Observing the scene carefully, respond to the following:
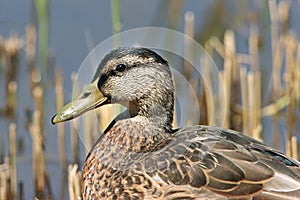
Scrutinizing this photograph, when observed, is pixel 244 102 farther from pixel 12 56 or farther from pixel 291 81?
pixel 12 56

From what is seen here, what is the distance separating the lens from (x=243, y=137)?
4.25 m

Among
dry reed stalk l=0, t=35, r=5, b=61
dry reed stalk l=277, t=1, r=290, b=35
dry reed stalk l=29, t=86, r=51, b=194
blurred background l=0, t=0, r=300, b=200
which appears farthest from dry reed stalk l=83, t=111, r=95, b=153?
dry reed stalk l=277, t=1, r=290, b=35

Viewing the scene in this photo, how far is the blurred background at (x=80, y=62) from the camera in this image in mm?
5352

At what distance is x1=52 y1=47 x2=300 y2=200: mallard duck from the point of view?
396 centimetres

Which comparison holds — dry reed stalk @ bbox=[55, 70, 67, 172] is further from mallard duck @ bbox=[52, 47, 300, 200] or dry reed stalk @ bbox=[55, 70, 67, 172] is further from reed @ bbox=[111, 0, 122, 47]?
mallard duck @ bbox=[52, 47, 300, 200]

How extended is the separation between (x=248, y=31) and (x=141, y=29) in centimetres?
90

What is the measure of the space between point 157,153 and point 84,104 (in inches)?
16.2

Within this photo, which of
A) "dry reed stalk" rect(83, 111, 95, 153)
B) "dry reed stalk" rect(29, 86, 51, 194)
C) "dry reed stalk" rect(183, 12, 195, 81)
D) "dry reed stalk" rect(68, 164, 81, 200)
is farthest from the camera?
"dry reed stalk" rect(183, 12, 195, 81)

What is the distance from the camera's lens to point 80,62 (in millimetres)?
6656

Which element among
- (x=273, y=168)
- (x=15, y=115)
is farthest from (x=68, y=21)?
(x=273, y=168)

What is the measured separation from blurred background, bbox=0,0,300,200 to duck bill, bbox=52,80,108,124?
0.44 m

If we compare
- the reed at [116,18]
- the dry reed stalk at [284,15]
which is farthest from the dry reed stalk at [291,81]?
the reed at [116,18]

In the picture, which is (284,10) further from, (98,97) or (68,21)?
(98,97)

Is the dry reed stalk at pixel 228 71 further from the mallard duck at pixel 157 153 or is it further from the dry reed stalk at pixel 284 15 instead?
the mallard duck at pixel 157 153
